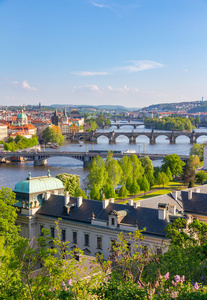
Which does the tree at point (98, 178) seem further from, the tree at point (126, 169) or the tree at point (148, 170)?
the tree at point (148, 170)

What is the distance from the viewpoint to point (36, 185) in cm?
3372

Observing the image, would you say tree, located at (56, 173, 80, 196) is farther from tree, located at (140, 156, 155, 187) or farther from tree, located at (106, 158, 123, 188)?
tree, located at (140, 156, 155, 187)

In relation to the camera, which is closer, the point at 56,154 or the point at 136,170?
the point at 136,170

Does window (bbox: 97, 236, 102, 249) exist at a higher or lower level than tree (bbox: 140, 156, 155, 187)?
higher

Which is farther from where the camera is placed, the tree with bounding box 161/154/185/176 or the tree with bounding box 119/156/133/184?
the tree with bounding box 161/154/185/176

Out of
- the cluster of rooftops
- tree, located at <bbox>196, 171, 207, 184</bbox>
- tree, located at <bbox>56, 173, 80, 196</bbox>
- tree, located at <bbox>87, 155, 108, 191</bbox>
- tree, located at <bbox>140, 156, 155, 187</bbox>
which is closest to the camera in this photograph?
the cluster of rooftops

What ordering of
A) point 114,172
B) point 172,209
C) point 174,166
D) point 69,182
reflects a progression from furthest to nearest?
1. point 174,166
2. point 114,172
3. point 69,182
4. point 172,209

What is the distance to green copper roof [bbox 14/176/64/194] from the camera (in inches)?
1313

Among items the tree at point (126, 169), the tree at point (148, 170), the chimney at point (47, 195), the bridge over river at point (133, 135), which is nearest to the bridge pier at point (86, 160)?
the tree at point (148, 170)

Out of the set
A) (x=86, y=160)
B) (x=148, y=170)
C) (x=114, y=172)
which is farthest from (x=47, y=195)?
(x=86, y=160)

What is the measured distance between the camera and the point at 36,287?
507 inches

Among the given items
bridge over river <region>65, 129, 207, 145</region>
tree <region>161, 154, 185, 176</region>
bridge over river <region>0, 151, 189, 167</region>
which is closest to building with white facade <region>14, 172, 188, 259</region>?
tree <region>161, 154, 185, 176</region>

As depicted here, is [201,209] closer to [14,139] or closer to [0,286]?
[0,286]

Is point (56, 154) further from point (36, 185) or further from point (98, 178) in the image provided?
point (36, 185)
